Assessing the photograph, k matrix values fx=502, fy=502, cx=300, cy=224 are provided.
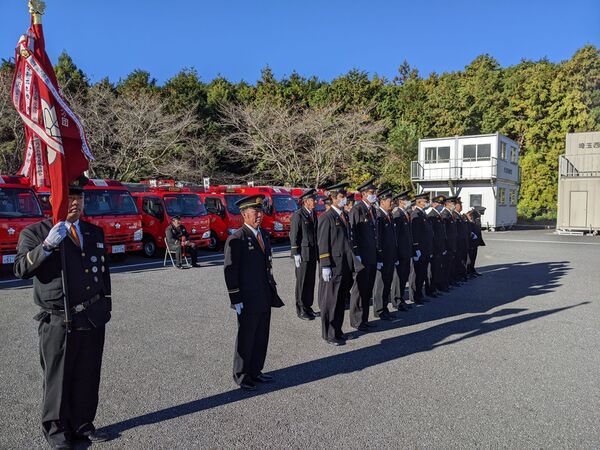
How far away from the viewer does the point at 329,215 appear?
6.79m

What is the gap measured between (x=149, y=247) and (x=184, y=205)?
1742 mm

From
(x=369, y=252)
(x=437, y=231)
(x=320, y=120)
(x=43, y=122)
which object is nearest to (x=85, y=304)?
(x=43, y=122)

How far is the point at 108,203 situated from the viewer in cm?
1441

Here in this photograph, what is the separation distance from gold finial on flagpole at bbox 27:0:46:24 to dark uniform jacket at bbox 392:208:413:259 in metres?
5.99

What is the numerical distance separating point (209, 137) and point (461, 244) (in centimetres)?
2746

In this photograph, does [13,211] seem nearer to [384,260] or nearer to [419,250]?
[384,260]

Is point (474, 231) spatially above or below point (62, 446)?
above

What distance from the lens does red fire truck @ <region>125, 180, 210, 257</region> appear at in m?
15.6

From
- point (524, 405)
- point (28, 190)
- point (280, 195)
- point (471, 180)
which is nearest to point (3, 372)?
point (524, 405)

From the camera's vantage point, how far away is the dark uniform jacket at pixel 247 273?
482 cm

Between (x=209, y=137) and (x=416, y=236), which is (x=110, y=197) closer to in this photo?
(x=416, y=236)

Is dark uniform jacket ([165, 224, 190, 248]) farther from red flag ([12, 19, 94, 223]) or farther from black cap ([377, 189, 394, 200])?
red flag ([12, 19, 94, 223])

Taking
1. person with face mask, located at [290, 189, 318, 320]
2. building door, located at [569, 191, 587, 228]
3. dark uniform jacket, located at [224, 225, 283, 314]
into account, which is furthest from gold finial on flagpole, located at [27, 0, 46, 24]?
building door, located at [569, 191, 587, 228]

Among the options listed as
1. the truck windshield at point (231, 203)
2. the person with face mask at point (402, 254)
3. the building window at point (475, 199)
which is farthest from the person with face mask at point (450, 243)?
the building window at point (475, 199)
